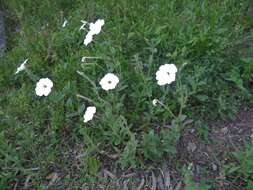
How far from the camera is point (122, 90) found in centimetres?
280

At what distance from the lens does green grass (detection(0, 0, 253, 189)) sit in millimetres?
2566

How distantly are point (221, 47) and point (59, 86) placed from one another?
114 cm

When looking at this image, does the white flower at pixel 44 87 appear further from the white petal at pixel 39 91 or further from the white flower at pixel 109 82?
the white flower at pixel 109 82

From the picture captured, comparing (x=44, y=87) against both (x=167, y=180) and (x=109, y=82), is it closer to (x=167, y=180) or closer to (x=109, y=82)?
(x=109, y=82)

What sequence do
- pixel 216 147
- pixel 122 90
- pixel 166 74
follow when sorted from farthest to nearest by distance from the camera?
pixel 122 90 → pixel 216 147 → pixel 166 74

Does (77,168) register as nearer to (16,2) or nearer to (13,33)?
(13,33)

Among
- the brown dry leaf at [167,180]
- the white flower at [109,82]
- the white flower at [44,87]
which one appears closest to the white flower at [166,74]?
the white flower at [109,82]

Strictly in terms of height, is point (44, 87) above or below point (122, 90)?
above

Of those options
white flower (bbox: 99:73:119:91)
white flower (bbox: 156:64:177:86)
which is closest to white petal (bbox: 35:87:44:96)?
white flower (bbox: 99:73:119:91)

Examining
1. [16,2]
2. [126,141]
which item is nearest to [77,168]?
[126,141]

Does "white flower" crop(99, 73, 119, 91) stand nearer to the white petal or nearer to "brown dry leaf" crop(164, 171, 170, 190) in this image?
the white petal

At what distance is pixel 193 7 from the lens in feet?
11.2

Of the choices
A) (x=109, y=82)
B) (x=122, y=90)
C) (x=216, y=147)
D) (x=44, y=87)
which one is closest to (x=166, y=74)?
(x=109, y=82)

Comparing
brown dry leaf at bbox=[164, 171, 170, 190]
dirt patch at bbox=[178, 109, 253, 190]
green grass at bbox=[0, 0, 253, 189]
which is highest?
green grass at bbox=[0, 0, 253, 189]
